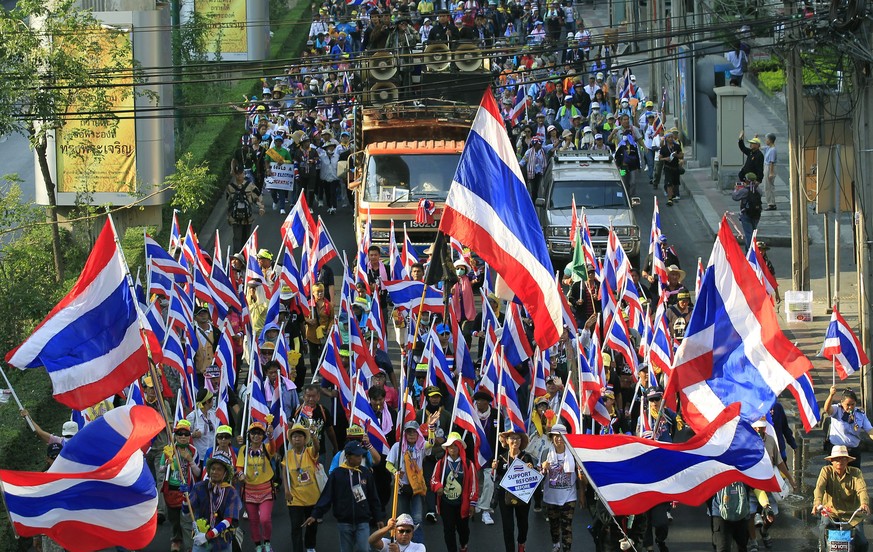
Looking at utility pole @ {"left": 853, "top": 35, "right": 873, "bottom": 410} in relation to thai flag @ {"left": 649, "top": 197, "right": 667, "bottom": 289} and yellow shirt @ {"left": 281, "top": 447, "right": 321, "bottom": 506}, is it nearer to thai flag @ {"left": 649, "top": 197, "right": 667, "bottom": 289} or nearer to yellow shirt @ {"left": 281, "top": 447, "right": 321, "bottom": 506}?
thai flag @ {"left": 649, "top": 197, "right": 667, "bottom": 289}

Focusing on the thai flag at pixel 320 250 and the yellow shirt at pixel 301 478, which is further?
the thai flag at pixel 320 250

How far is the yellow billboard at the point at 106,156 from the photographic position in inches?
1166

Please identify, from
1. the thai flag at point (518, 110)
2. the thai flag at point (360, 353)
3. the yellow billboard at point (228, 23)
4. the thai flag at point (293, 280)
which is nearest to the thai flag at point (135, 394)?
the thai flag at point (360, 353)

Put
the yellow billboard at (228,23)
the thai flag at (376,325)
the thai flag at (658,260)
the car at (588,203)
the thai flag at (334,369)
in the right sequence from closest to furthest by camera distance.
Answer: the thai flag at (334,369)
the thai flag at (376,325)
the thai flag at (658,260)
the car at (588,203)
the yellow billboard at (228,23)

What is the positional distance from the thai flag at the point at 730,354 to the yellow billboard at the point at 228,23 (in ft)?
101

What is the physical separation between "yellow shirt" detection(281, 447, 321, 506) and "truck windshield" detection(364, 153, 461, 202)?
37.8 ft

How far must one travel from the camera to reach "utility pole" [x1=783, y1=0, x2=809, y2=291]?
26.2m

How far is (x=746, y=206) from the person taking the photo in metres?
29.8

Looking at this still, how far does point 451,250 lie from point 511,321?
6.42m

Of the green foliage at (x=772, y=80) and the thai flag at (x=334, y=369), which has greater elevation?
the green foliage at (x=772, y=80)

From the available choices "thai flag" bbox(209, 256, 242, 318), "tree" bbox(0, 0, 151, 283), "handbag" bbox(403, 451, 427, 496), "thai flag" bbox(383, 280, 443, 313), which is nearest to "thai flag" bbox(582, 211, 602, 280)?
"thai flag" bbox(383, 280, 443, 313)

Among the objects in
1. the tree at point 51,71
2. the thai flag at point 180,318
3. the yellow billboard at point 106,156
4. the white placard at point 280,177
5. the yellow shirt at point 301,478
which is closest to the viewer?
the yellow shirt at point 301,478

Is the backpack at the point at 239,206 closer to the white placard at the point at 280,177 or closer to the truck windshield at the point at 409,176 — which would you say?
the truck windshield at the point at 409,176

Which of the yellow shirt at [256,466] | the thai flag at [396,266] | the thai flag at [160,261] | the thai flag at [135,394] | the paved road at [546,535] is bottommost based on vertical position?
the paved road at [546,535]
